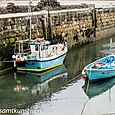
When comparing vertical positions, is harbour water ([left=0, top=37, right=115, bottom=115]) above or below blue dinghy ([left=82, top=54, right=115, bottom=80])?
below

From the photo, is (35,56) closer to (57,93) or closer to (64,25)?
(57,93)

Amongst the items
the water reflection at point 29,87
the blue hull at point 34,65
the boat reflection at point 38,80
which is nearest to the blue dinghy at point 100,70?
the water reflection at point 29,87

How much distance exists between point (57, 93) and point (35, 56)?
159 inches

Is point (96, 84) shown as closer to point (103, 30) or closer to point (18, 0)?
point (103, 30)

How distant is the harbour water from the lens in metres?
A: 15.3

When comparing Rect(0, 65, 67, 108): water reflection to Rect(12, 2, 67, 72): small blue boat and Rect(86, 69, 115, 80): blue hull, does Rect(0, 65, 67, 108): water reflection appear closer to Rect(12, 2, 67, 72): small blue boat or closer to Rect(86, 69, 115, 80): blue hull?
Rect(12, 2, 67, 72): small blue boat

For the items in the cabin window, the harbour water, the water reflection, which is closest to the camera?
the harbour water

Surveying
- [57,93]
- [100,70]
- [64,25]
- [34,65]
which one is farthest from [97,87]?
[64,25]

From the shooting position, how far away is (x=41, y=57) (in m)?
21.4

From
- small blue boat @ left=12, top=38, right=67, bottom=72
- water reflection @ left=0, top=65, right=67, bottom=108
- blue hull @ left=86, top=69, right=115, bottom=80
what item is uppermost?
small blue boat @ left=12, top=38, right=67, bottom=72

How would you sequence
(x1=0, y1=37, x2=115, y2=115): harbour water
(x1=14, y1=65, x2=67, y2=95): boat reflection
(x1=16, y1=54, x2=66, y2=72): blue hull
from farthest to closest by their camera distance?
(x1=16, y1=54, x2=66, y2=72): blue hull, (x1=14, y1=65, x2=67, y2=95): boat reflection, (x1=0, y1=37, x2=115, y2=115): harbour water

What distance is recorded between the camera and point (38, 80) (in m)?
20.2

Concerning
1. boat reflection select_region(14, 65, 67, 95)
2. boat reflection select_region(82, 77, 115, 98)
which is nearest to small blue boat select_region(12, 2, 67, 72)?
boat reflection select_region(14, 65, 67, 95)

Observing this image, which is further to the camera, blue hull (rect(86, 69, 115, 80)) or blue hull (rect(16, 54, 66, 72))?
blue hull (rect(16, 54, 66, 72))
